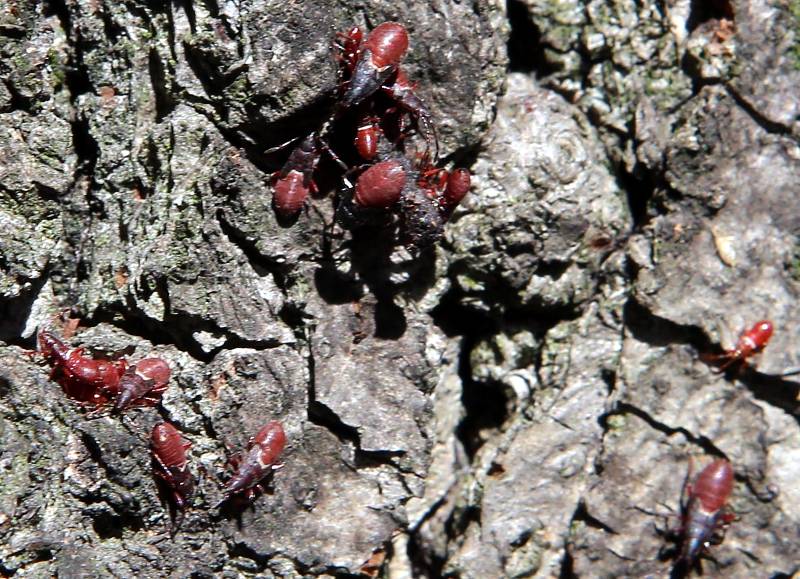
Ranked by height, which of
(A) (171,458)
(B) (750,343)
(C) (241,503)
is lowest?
(C) (241,503)

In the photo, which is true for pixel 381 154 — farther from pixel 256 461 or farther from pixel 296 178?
pixel 256 461

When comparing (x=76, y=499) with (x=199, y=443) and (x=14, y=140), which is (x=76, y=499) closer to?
(x=199, y=443)

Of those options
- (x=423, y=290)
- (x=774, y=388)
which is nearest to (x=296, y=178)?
(x=423, y=290)

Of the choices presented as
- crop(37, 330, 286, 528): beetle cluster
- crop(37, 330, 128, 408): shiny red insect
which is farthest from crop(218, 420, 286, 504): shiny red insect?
crop(37, 330, 128, 408): shiny red insect

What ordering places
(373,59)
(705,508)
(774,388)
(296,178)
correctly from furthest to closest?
(774,388), (705,508), (296,178), (373,59)

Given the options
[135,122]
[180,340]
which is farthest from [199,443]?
[135,122]

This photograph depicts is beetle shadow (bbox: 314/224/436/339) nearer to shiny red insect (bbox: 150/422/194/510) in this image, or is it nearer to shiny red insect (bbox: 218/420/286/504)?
shiny red insect (bbox: 218/420/286/504)

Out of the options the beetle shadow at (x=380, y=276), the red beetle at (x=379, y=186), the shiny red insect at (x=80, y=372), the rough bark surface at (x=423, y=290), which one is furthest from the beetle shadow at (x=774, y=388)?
the shiny red insect at (x=80, y=372)
